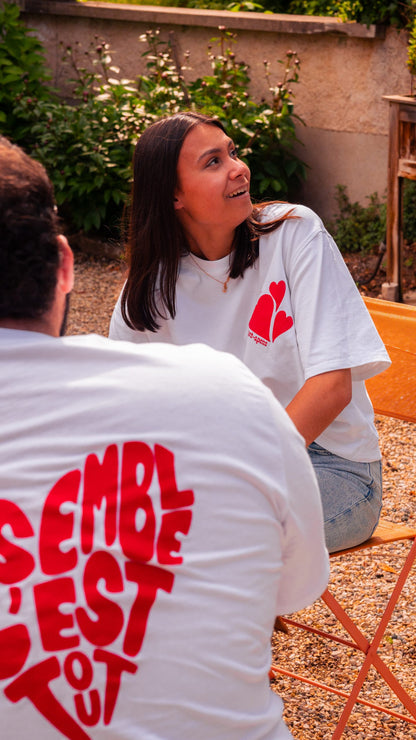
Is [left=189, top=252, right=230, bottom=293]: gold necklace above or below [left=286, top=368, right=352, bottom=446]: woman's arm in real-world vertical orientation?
above

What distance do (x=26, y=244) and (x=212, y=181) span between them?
1207mm

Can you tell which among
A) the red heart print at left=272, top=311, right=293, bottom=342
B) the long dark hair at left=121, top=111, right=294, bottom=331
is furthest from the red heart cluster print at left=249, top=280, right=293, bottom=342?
the long dark hair at left=121, top=111, right=294, bottom=331

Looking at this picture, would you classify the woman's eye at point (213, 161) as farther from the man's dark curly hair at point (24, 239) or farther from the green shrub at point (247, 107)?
the green shrub at point (247, 107)

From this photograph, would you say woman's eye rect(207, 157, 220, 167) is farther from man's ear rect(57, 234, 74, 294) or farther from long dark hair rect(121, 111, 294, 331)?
man's ear rect(57, 234, 74, 294)

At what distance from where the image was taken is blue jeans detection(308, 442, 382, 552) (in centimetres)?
198

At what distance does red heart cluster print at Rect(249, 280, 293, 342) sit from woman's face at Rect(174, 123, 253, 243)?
21cm

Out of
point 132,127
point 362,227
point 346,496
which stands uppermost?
point 132,127

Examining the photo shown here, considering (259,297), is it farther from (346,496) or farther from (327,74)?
(327,74)

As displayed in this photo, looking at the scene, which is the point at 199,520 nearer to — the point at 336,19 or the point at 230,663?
the point at 230,663

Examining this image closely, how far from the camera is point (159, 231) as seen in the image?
7.59ft

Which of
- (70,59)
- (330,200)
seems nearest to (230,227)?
(330,200)

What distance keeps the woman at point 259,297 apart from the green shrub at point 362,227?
421cm

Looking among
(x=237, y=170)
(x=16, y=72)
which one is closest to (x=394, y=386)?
(x=237, y=170)

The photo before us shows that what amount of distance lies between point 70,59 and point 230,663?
26.5 ft
